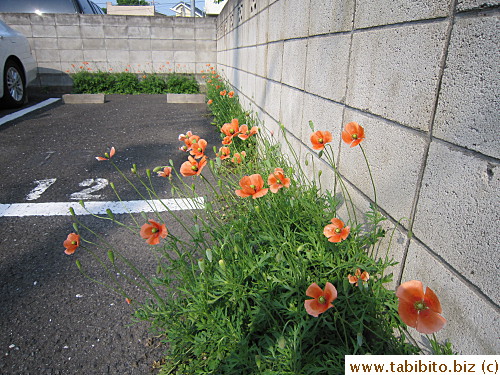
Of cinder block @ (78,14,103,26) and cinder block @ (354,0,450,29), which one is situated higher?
cinder block @ (78,14,103,26)

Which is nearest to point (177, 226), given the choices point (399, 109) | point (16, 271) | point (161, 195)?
point (161, 195)

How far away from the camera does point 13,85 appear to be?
6.84 meters

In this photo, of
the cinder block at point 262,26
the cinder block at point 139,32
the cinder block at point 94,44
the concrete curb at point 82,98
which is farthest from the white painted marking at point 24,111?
the cinder block at point 262,26

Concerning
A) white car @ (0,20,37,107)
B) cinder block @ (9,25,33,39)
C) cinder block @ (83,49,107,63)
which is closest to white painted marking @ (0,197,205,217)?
white car @ (0,20,37,107)

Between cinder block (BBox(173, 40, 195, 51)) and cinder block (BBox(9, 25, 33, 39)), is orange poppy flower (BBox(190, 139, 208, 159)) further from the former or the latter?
cinder block (BBox(9, 25, 33, 39))

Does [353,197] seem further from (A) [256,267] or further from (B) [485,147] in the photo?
(B) [485,147]

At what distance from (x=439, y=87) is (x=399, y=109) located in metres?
0.21

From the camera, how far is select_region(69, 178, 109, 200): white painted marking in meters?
3.21

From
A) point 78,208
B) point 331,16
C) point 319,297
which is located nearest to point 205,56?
point 78,208

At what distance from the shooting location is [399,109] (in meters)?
1.29

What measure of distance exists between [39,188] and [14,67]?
478 centimetres

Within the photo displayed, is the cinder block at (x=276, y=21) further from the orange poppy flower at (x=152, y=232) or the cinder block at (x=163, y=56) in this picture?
the cinder block at (x=163, y=56)

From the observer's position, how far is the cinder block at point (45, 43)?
903 cm

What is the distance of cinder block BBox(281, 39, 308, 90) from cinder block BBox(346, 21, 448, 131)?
0.76 metres
